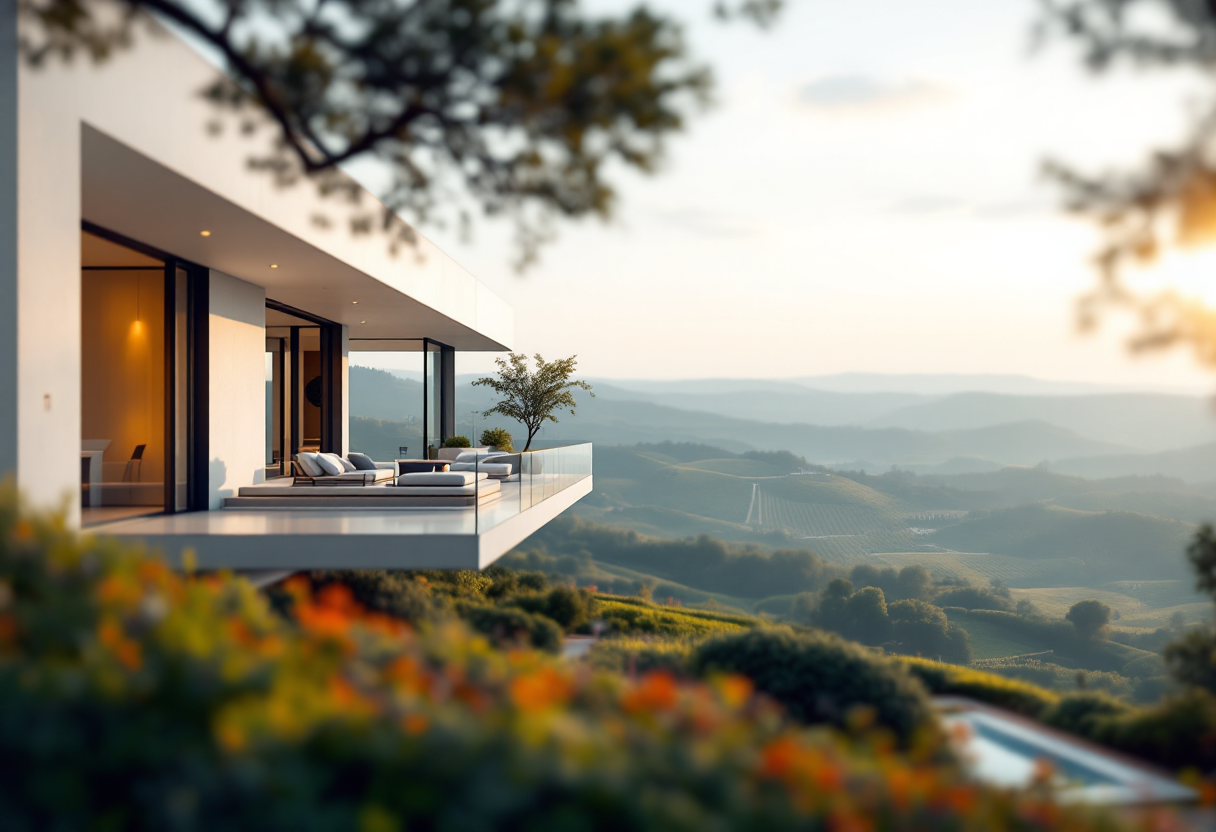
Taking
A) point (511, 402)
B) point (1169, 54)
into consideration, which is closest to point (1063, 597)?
point (511, 402)

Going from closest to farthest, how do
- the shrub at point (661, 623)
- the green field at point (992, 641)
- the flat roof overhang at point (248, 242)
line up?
the flat roof overhang at point (248, 242), the shrub at point (661, 623), the green field at point (992, 641)

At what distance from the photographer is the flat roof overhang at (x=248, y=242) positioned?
7348 millimetres

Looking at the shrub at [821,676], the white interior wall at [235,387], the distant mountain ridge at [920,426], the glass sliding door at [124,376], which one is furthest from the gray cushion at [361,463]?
the distant mountain ridge at [920,426]

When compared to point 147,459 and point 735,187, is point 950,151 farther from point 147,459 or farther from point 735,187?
point 147,459

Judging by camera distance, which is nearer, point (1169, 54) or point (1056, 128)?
point (1169, 54)

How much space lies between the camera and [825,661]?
6.27m

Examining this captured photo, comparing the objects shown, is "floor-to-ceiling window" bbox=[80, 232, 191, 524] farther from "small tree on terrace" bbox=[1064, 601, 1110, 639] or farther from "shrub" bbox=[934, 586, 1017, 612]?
"shrub" bbox=[934, 586, 1017, 612]

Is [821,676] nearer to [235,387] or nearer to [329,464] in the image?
[329,464]

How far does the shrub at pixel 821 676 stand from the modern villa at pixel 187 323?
3.01 meters

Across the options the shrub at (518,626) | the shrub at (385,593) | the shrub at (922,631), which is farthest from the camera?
the shrub at (922,631)

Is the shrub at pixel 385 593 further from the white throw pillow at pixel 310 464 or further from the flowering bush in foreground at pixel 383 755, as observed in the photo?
the flowering bush in foreground at pixel 383 755

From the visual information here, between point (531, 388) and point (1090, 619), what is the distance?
47817 mm

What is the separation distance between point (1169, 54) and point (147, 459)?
12.2 meters

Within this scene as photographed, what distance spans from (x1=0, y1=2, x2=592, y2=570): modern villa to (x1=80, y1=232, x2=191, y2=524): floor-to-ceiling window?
3cm
